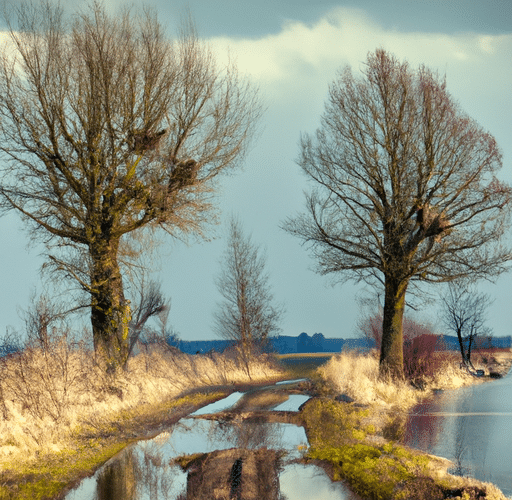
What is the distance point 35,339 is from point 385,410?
353 inches

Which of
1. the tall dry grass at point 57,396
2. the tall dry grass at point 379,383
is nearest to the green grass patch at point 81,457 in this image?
the tall dry grass at point 57,396

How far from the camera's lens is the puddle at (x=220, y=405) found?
14.1 m

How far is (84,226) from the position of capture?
654 inches

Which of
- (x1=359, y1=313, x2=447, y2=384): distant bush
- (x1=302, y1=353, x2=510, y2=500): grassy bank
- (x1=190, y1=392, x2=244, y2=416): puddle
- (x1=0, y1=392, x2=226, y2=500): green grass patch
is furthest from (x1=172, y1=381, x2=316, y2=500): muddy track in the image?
(x1=359, y1=313, x2=447, y2=384): distant bush

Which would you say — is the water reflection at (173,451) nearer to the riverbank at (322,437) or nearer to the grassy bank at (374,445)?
the riverbank at (322,437)

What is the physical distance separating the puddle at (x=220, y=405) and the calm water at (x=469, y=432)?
4.80m

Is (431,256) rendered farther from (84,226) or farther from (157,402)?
(84,226)

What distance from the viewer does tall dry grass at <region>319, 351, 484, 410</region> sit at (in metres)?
15.9

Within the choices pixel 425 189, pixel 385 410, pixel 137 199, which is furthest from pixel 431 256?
pixel 137 199

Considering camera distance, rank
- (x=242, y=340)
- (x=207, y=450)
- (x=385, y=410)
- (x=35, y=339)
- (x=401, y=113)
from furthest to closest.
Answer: (x=242, y=340), (x=401, y=113), (x=385, y=410), (x=35, y=339), (x=207, y=450)

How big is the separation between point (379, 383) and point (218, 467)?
31.1 ft

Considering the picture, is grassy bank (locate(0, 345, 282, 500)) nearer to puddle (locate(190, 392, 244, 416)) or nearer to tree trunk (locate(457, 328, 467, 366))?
puddle (locate(190, 392, 244, 416))

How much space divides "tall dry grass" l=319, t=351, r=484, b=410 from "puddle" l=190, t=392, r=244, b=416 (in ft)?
10.8

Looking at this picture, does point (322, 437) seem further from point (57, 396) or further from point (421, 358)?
point (421, 358)
